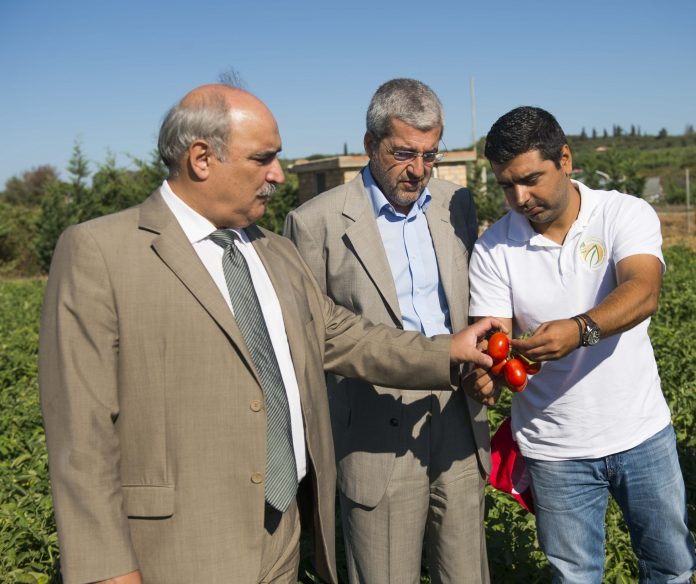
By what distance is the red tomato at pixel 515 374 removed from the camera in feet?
8.26

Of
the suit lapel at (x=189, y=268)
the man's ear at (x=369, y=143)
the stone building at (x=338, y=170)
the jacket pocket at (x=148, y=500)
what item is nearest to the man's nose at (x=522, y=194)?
the man's ear at (x=369, y=143)

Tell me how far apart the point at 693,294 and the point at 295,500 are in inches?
312

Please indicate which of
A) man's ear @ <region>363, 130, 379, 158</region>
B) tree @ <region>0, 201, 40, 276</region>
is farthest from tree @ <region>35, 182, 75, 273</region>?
man's ear @ <region>363, 130, 379, 158</region>

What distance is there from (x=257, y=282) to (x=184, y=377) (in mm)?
417

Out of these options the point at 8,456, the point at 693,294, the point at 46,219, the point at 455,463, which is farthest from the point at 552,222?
the point at 46,219

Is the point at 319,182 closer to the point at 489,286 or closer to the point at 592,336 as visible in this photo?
the point at 489,286

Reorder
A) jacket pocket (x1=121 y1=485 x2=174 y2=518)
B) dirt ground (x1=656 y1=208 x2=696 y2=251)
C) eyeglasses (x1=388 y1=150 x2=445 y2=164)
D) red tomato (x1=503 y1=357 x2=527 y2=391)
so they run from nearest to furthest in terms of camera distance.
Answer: jacket pocket (x1=121 y1=485 x2=174 y2=518)
red tomato (x1=503 y1=357 x2=527 y2=391)
eyeglasses (x1=388 y1=150 x2=445 y2=164)
dirt ground (x1=656 y1=208 x2=696 y2=251)

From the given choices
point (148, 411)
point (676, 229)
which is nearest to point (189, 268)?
point (148, 411)

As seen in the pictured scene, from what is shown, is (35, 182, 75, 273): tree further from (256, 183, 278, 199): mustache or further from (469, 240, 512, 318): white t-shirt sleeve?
(256, 183, 278, 199): mustache

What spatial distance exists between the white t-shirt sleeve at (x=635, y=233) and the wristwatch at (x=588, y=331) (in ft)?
0.95

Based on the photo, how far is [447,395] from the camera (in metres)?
2.95

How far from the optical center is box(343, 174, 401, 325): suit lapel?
289 centimetres

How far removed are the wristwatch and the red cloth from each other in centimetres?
69

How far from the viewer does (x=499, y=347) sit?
257cm
